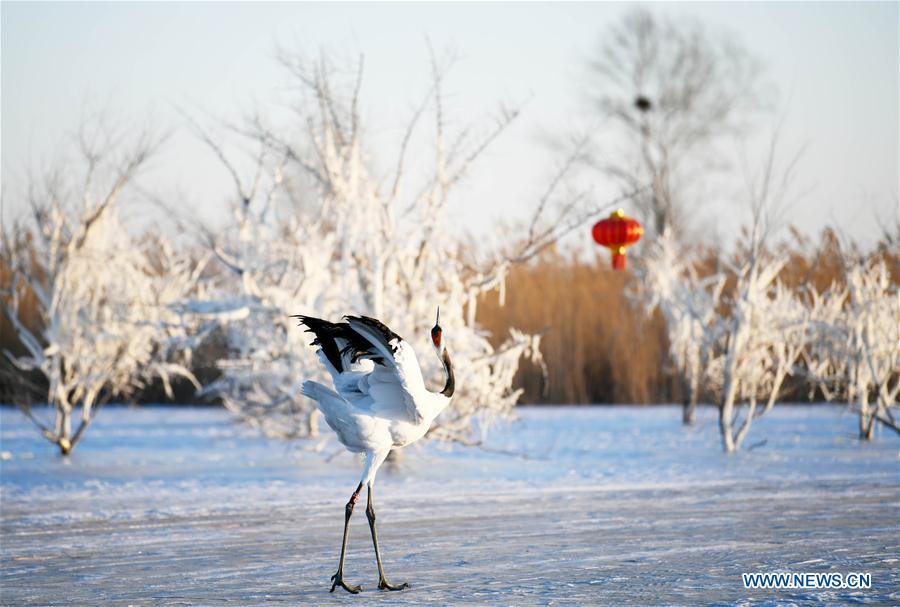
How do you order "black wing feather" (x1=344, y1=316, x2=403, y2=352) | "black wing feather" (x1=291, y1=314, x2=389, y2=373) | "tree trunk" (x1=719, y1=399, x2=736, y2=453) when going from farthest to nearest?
"tree trunk" (x1=719, y1=399, x2=736, y2=453) → "black wing feather" (x1=291, y1=314, x2=389, y2=373) → "black wing feather" (x1=344, y1=316, x2=403, y2=352)

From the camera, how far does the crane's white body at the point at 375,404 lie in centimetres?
673

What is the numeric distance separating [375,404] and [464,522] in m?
2.46

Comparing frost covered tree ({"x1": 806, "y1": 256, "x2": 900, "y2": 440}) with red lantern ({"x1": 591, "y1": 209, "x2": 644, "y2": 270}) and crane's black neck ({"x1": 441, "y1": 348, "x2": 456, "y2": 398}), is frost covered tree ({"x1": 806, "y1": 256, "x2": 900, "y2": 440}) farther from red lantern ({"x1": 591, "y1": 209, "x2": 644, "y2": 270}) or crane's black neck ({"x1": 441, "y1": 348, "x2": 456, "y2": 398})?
crane's black neck ({"x1": 441, "y1": 348, "x2": 456, "y2": 398})

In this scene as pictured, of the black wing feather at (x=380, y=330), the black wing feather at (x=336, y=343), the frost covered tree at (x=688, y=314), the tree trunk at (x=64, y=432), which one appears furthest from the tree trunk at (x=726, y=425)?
the black wing feather at (x=380, y=330)

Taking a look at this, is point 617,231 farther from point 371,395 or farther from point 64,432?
point 64,432

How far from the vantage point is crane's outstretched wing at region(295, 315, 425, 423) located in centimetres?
650

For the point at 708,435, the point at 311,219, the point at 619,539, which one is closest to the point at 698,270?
the point at 708,435

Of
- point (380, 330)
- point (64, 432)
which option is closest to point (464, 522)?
point (380, 330)

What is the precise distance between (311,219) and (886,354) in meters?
7.84

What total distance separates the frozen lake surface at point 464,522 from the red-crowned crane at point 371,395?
83 cm

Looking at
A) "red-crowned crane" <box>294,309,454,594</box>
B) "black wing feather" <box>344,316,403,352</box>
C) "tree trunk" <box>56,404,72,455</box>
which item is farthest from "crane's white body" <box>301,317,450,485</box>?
"tree trunk" <box>56,404,72,455</box>

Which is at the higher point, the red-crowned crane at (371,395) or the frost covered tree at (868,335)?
the frost covered tree at (868,335)

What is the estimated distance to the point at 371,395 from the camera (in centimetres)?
688

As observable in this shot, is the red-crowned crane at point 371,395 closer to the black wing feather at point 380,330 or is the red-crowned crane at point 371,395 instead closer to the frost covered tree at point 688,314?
the black wing feather at point 380,330
